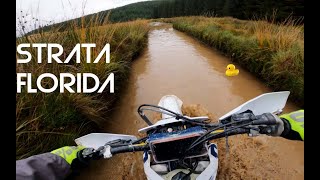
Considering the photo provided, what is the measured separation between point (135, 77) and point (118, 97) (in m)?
1.83

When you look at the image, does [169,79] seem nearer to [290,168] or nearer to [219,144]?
[219,144]

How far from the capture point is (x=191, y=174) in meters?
2.00

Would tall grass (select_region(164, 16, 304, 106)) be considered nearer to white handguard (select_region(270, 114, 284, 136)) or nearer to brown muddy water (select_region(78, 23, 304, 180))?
brown muddy water (select_region(78, 23, 304, 180))

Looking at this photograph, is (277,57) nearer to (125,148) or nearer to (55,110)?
(55,110)

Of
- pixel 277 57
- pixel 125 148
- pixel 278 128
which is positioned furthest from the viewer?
pixel 277 57

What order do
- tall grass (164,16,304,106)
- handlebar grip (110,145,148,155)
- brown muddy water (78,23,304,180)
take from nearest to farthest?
handlebar grip (110,145,148,155)
brown muddy water (78,23,304,180)
tall grass (164,16,304,106)

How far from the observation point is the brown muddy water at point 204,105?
329 cm

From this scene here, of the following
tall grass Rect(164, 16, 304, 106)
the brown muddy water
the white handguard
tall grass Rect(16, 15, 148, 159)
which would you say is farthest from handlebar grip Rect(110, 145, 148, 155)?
tall grass Rect(164, 16, 304, 106)

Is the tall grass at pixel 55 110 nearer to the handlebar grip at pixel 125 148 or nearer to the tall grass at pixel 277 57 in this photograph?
the handlebar grip at pixel 125 148

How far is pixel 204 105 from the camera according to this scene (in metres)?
4.97

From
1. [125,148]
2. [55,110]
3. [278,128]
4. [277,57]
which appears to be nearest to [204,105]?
[277,57]

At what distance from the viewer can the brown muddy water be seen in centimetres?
329

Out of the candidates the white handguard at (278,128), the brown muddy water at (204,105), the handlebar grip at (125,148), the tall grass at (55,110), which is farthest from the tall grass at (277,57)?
the handlebar grip at (125,148)

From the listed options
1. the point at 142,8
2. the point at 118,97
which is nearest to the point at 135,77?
the point at 118,97
